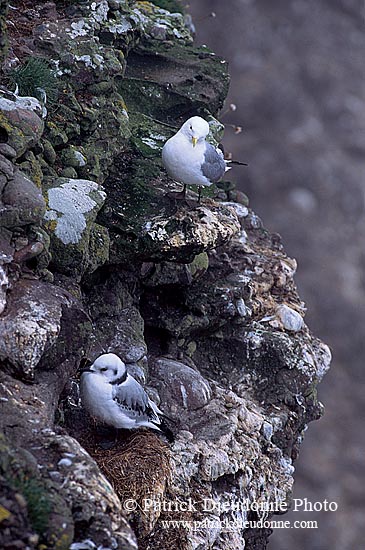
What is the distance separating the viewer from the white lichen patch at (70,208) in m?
4.63

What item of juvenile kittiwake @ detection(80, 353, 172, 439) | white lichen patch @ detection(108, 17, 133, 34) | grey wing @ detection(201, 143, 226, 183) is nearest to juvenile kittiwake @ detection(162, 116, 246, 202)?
grey wing @ detection(201, 143, 226, 183)

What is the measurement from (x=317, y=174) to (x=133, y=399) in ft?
45.1

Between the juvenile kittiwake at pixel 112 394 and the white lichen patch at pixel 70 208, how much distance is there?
0.74 meters

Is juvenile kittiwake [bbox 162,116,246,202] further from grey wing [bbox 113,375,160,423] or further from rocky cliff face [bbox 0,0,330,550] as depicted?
grey wing [bbox 113,375,160,423]

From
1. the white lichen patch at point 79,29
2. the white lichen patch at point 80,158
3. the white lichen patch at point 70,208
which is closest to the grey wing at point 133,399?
the white lichen patch at point 70,208

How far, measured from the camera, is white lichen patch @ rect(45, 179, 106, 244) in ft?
15.2

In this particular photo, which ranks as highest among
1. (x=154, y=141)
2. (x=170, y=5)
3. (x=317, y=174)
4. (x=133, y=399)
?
(x=170, y=5)

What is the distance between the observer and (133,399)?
4543 millimetres

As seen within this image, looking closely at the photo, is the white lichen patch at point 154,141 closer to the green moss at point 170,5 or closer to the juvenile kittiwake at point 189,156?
the juvenile kittiwake at point 189,156

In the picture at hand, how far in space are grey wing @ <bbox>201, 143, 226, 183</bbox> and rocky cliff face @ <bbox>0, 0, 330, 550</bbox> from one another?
26 centimetres

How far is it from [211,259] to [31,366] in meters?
2.78

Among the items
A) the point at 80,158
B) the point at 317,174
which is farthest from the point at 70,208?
the point at 317,174

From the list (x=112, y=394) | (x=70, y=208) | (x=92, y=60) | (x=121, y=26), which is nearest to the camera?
(x=112, y=394)

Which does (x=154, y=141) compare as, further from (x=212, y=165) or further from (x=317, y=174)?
(x=317, y=174)
